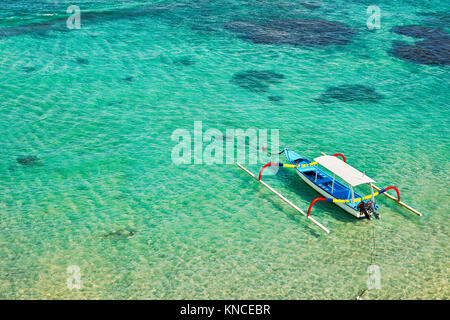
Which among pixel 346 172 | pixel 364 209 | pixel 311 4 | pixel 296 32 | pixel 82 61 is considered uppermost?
pixel 311 4

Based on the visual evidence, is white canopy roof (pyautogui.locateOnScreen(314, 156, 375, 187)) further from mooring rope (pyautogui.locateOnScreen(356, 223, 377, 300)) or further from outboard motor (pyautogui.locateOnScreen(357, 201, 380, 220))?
mooring rope (pyautogui.locateOnScreen(356, 223, 377, 300))

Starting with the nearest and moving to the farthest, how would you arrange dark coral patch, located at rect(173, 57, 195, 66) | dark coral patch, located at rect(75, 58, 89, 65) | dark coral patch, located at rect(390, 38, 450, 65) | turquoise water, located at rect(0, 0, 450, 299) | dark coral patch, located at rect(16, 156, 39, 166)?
turquoise water, located at rect(0, 0, 450, 299), dark coral patch, located at rect(16, 156, 39, 166), dark coral patch, located at rect(75, 58, 89, 65), dark coral patch, located at rect(173, 57, 195, 66), dark coral patch, located at rect(390, 38, 450, 65)

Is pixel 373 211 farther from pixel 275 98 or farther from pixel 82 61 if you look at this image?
pixel 82 61

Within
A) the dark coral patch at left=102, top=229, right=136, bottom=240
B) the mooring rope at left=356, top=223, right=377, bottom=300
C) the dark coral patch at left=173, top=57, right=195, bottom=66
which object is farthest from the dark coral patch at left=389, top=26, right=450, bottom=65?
the dark coral patch at left=102, top=229, right=136, bottom=240

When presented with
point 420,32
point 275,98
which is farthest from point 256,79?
point 420,32

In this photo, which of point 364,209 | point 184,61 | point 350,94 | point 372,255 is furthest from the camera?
point 184,61

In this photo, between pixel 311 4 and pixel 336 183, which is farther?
pixel 311 4
